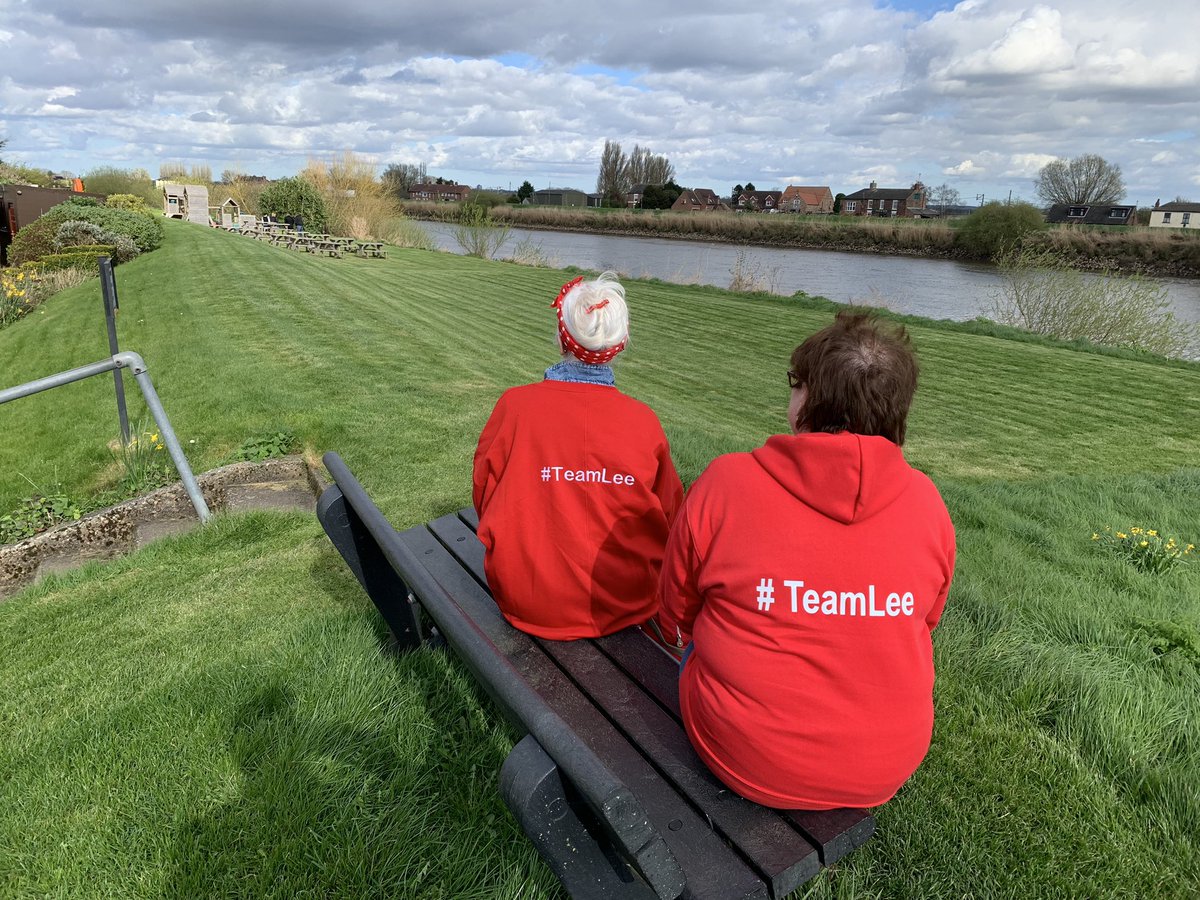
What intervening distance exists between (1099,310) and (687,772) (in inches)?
654

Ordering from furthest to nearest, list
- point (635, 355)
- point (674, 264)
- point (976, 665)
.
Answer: point (674, 264), point (635, 355), point (976, 665)

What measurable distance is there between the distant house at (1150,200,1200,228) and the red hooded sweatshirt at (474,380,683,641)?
303ft

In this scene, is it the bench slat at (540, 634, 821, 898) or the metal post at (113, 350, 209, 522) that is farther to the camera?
the metal post at (113, 350, 209, 522)

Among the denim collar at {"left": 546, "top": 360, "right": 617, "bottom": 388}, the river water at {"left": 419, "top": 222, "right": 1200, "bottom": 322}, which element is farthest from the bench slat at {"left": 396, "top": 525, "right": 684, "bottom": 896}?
the river water at {"left": 419, "top": 222, "right": 1200, "bottom": 322}

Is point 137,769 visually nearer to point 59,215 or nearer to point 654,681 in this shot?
point 654,681

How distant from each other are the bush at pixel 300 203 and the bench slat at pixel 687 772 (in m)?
38.0

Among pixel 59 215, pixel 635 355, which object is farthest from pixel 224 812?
pixel 59 215

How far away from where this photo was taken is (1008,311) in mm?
16406

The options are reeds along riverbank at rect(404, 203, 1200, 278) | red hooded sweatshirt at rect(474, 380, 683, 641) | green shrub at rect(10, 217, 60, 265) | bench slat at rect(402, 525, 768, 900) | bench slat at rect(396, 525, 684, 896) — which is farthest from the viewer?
reeds along riverbank at rect(404, 203, 1200, 278)

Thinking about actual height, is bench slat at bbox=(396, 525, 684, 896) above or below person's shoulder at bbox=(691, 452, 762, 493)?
below

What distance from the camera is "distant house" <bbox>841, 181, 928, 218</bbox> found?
9644 cm

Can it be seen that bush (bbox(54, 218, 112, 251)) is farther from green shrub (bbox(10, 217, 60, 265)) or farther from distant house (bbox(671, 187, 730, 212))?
distant house (bbox(671, 187, 730, 212))

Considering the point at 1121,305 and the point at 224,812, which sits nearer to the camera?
the point at 224,812

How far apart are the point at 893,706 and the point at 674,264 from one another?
32172mm
